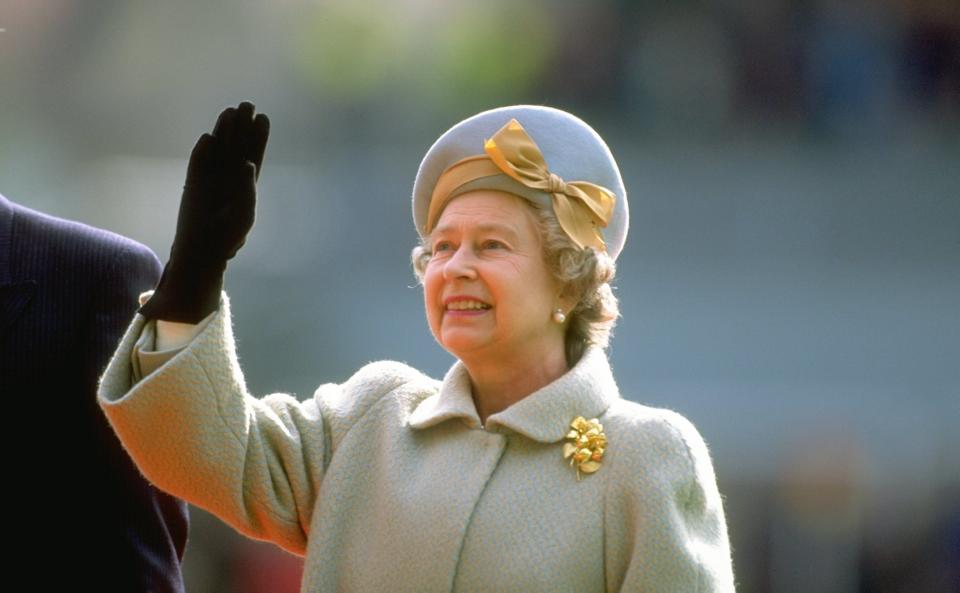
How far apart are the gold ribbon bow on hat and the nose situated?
4.9 inches

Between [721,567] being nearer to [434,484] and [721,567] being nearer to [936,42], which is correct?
[434,484]

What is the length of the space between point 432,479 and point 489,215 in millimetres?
418

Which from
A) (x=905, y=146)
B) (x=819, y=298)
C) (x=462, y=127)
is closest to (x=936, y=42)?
(x=905, y=146)

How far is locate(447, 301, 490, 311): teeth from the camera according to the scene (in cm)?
297

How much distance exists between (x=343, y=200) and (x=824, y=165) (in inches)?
96.9

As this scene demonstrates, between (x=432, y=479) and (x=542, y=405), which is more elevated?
(x=542, y=405)

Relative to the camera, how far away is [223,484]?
9.50ft

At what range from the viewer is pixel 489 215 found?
3.01 m

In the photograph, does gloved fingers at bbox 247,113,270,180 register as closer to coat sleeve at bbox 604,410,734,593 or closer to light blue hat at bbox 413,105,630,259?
light blue hat at bbox 413,105,630,259

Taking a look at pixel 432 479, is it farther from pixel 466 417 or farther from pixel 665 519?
pixel 665 519

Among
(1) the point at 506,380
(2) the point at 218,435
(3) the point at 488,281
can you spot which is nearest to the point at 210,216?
(2) the point at 218,435

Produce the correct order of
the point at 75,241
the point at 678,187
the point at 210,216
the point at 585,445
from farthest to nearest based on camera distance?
the point at 678,187 < the point at 75,241 < the point at 585,445 < the point at 210,216

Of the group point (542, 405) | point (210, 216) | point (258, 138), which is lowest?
point (542, 405)

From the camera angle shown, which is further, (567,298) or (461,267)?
(567,298)
